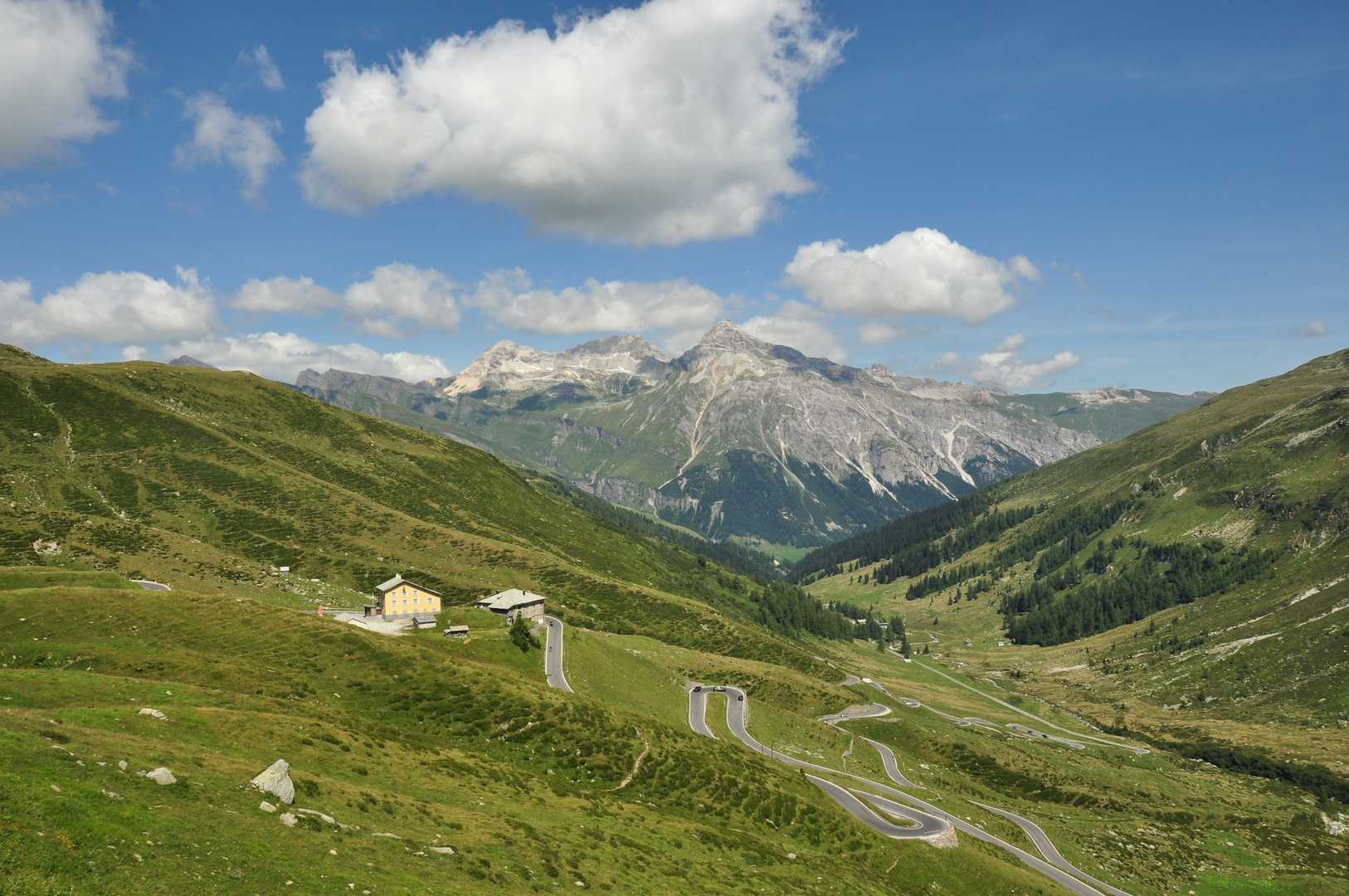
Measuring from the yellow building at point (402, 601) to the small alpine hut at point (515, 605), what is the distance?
7917mm

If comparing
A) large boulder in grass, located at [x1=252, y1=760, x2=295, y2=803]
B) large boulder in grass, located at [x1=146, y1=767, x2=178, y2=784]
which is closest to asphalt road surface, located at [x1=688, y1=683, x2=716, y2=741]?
large boulder in grass, located at [x1=252, y1=760, x2=295, y2=803]

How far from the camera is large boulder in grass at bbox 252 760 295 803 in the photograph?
2814 cm

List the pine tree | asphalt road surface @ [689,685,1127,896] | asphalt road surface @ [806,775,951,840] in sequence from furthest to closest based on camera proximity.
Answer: the pine tree → asphalt road surface @ [689,685,1127,896] → asphalt road surface @ [806,775,951,840]

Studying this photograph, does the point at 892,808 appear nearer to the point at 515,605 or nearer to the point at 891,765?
the point at 891,765

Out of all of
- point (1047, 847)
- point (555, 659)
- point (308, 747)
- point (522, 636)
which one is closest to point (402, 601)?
point (522, 636)

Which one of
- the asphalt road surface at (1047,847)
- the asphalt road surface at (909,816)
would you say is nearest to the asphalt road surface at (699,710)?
the asphalt road surface at (909,816)

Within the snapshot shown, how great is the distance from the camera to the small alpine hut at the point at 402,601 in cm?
9181

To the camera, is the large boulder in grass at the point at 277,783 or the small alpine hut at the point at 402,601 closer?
the large boulder in grass at the point at 277,783

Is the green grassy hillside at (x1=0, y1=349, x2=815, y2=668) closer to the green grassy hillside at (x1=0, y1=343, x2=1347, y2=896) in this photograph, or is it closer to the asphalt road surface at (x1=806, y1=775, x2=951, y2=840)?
the green grassy hillside at (x1=0, y1=343, x2=1347, y2=896)

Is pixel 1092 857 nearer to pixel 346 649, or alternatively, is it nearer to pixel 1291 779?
pixel 1291 779

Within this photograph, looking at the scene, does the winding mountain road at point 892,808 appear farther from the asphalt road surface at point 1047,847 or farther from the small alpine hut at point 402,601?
the small alpine hut at point 402,601

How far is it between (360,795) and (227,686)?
20616mm

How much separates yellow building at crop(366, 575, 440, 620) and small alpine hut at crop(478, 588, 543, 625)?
7917 mm

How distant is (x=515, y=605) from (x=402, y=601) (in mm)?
16747
